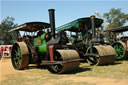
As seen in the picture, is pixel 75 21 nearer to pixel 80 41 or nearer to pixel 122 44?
pixel 80 41

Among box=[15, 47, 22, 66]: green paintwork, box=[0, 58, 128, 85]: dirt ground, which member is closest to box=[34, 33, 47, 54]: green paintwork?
box=[15, 47, 22, 66]: green paintwork

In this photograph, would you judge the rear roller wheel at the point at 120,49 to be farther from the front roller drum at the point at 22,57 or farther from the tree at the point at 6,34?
the tree at the point at 6,34

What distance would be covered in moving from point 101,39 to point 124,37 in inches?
120

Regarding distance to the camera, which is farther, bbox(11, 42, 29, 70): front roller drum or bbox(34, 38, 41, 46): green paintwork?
bbox(34, 38, 41, 46): green paintwork

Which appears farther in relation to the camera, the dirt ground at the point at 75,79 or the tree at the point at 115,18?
the tree at the point at 115,18

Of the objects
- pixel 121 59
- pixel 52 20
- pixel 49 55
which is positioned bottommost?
pixel 121 59

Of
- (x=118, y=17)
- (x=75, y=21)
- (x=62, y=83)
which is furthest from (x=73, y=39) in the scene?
(x=118, y=17)

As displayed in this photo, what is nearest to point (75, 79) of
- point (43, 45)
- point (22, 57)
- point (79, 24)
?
point (43, 45)

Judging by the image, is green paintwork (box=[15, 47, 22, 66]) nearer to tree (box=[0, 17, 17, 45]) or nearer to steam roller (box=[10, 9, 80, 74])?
steam roller (box=[10, 9, 80, 74])

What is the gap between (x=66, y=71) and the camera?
653 centimetres

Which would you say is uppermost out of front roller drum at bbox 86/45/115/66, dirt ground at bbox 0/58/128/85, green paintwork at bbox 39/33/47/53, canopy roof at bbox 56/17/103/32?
canopy roof at bbox 56/17/103/32

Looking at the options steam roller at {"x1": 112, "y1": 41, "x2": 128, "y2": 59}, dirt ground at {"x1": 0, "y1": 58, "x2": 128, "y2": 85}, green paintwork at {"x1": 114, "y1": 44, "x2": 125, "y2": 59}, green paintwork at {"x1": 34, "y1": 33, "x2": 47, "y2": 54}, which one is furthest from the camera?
green paintwork at {"x1": 114, "y1": 44, "x2": 125, "y2": 59}

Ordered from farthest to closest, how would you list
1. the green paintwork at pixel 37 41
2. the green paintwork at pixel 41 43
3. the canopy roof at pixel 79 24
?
the canopy roof at pixel 79 24, the green paintwork at pixel 37 41, the green paintwork at pixel 41 43

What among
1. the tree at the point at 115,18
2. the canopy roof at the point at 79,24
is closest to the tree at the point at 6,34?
the tree at the point at 115,18
